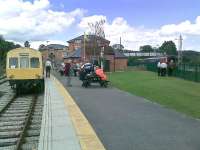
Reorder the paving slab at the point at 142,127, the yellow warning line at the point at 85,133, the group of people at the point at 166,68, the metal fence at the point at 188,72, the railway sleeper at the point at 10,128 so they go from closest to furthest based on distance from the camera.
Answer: the yellow warning line at the point at 85,133 → the paving slab at the point at 142,127 → the railway sleeper at the point at 10,128 → the metal fence at the point at 188,72 → the group of people at the point at 166,68

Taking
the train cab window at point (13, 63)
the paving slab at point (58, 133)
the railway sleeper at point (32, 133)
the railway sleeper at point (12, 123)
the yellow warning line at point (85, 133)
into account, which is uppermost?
the train cab window at point (13, 63)

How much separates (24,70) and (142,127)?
2121 cm

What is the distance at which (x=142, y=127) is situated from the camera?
13.6 m

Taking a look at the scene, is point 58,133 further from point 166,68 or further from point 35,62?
point 166,68

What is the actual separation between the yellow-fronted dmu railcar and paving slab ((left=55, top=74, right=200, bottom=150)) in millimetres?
13952

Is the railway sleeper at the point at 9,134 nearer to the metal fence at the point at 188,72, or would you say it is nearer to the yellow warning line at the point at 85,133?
the yellow warning line at the point at 85,133

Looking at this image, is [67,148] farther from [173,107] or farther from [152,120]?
[173,107]

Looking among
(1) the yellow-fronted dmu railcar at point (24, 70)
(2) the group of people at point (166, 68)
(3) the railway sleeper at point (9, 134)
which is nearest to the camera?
(3) the railway sleeper at point (9, 134)

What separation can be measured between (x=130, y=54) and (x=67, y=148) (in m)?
140

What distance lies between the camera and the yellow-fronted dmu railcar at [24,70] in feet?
110

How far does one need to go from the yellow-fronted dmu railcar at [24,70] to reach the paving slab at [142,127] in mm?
13952

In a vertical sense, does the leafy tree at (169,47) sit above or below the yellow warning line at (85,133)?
above

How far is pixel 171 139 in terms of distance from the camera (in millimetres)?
11578

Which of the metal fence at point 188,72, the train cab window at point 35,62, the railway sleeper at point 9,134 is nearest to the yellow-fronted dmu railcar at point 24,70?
the train cab window at point 35,62
